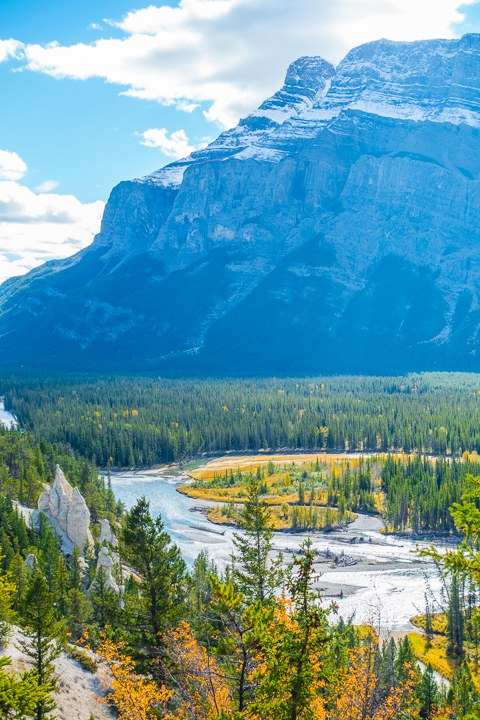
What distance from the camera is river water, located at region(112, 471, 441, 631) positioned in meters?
68.6

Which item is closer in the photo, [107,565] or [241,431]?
[107,565]

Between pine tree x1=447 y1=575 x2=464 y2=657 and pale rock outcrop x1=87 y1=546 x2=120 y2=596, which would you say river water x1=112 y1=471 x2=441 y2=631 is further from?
pale rock outcrop x1=87 y1=546 x2=120 y2=596

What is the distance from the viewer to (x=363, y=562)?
3324 inches

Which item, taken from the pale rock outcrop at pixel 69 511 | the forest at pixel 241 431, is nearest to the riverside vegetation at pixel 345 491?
the forest at pixel 241 431

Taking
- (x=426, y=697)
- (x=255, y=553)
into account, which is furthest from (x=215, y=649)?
(x=426, y=697)

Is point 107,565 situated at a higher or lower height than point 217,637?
lower

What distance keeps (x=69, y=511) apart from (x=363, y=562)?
45.3 metres

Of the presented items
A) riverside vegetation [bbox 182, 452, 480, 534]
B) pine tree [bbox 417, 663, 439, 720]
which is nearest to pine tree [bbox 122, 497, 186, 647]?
pine tree [bbox 417, 663, 439, 720]

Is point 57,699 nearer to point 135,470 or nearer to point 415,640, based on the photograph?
point 415,640

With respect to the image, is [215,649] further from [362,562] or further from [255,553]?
[362,562]

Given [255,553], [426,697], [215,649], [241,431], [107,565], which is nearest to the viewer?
[215,649]

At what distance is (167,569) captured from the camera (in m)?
30.5

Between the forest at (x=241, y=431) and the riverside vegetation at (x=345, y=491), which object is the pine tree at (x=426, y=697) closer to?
the riverside vegetation at (x=345, y=491)

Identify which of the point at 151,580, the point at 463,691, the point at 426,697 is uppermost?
the point at 151,580
